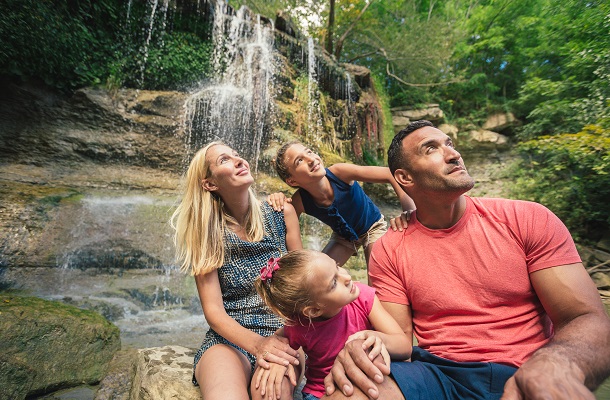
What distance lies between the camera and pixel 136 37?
8.80 metres


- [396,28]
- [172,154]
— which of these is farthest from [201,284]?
[396,28]

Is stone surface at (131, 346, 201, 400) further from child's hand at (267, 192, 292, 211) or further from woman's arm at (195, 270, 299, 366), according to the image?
child's hand at (267, 192, 292, 211)

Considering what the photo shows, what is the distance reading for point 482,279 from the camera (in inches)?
57.8

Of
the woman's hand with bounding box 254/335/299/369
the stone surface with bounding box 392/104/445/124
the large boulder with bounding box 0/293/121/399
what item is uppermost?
the stone surface with bounding box 392/104/445/124

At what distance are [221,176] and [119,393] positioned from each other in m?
1.89

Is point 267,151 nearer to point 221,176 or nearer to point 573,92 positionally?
point 221,176

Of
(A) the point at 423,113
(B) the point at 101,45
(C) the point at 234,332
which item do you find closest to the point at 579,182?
→ (A) the point at 423,113

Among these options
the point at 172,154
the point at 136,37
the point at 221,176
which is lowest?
the point at 221,176

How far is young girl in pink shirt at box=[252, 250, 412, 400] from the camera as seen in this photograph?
4.71 feet

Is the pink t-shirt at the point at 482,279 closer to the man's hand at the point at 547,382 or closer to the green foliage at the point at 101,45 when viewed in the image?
the man's hand at the point at 547,382

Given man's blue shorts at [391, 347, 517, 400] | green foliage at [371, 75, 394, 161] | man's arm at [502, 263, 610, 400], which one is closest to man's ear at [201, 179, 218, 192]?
man's blue shorts at [391, 347, 517, 400]

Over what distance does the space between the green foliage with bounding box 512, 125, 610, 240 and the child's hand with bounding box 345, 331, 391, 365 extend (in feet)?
26.1

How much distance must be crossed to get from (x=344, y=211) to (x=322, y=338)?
1.40 meters

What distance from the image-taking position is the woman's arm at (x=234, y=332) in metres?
1.46
